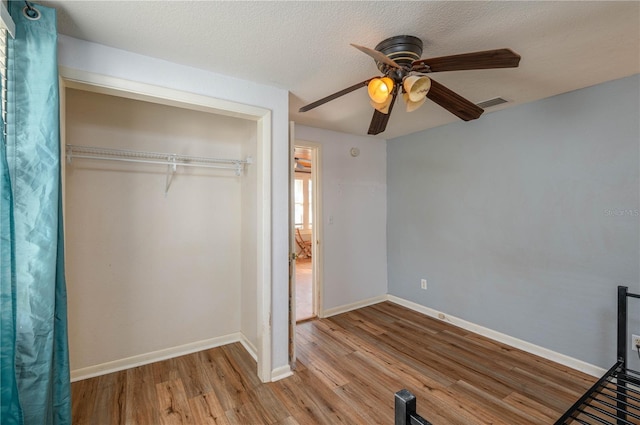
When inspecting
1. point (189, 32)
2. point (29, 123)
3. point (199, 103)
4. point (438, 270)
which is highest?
point (189, 32)

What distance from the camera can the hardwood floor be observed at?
193cm

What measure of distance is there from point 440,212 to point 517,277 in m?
1.03

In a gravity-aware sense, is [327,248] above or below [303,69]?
below

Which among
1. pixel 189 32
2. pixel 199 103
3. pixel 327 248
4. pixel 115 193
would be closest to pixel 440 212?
pixel 327 248

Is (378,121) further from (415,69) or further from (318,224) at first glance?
(318,224)

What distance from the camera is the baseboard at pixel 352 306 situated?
3.63 m

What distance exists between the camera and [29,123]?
1359 mm

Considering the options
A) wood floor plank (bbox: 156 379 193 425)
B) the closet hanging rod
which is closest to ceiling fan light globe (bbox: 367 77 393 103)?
the closet hanging rod

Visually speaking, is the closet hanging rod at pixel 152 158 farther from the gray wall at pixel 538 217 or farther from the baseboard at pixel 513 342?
the baseboard at pixel 513 342

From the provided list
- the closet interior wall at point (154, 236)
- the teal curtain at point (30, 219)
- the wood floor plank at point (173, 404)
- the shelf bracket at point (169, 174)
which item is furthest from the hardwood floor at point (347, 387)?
the shelf bracket at point (169, 174)

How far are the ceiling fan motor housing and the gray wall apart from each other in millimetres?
1730

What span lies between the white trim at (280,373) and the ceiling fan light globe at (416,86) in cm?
217

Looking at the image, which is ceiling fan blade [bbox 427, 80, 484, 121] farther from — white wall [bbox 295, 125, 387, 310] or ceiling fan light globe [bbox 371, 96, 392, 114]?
white wall [bbox 295, 125, 387, 310]

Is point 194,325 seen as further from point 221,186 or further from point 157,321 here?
point 221,186
